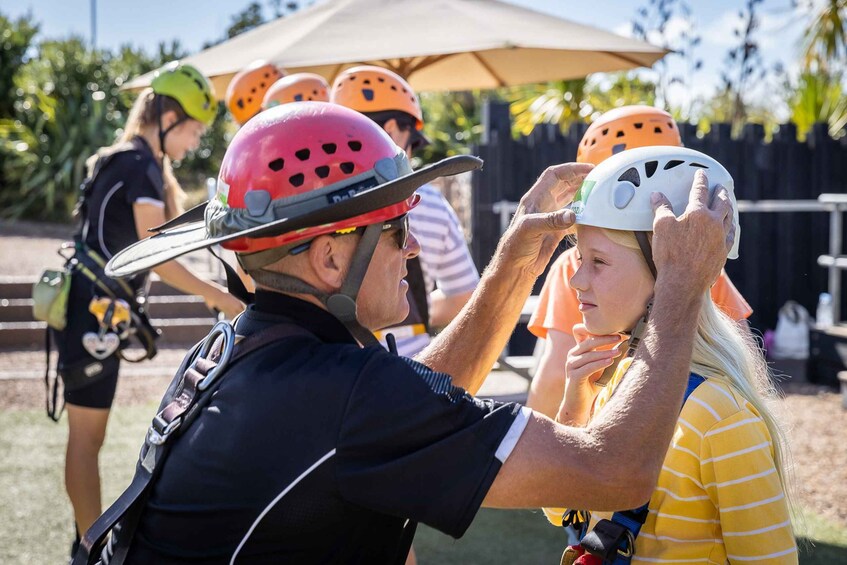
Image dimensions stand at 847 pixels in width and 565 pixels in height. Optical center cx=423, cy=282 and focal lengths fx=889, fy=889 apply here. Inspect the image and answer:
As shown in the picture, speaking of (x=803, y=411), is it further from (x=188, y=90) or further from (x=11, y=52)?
(x=11, y=52)

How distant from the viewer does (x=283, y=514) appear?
5.83ft

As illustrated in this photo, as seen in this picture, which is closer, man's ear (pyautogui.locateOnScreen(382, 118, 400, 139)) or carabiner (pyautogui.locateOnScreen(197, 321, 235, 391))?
carabiner (pyautogui.locateOnScreen(197, 321, 235, 391))

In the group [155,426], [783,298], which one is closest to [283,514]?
[155,426]

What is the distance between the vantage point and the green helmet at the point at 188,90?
4824 millimetres

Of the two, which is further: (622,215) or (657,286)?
(622,215)

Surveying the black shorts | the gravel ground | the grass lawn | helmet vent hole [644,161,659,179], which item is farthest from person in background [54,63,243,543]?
the gravel ground

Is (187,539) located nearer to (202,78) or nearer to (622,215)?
(622,215)

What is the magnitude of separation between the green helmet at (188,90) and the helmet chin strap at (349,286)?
10.3 feet

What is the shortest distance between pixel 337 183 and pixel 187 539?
0.82 metres

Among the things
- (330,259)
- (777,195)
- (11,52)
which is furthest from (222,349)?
(11,52)

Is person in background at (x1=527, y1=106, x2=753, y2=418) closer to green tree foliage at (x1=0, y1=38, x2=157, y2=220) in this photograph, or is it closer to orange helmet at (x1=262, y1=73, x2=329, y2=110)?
orange helmet at (x1=262, y1=73, x2=329, y2=110)

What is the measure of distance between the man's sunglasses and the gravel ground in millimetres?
2807

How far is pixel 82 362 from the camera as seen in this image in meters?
4.59

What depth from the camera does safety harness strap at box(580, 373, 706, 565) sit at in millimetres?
2090
